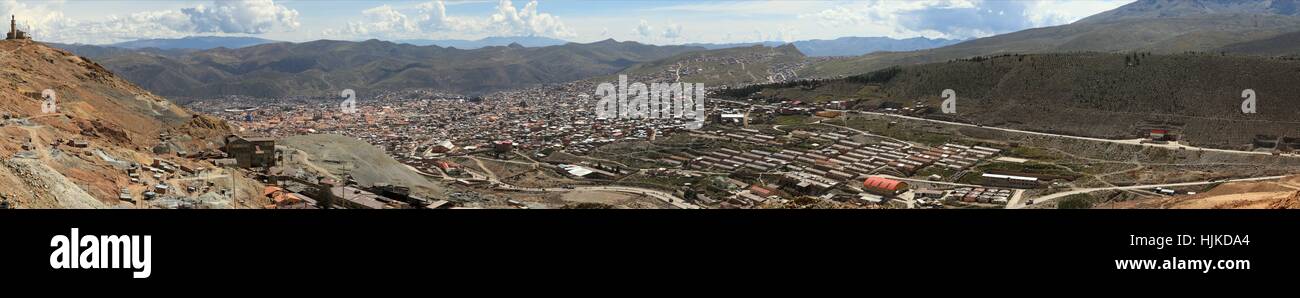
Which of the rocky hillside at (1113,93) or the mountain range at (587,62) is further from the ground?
the mountain range at (587,62)

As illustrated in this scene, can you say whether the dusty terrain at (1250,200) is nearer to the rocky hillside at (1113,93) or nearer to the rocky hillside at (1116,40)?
the rocky hillside at (1113,93)

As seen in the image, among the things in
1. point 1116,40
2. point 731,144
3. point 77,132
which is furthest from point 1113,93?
point 1116,40

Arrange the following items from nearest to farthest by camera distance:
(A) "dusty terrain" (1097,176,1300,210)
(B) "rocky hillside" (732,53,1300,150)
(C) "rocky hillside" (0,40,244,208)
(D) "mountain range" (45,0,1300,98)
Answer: (A) "dusty terrain" (1097,176,1300,210) < (C) "rocky hillside" (0,40,244,208) < (B) "rocky hillside" (732,53,1300,150) < (D) "mountain range" (45,0,1300,98)

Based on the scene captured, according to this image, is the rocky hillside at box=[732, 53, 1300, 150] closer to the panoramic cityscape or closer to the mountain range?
the panoramic cityscape

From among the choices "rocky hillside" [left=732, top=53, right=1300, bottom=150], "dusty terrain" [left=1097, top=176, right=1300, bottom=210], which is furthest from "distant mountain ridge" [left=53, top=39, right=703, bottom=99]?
"dusty terrain" [left=1097, top=176, right=1300, bottom=210]

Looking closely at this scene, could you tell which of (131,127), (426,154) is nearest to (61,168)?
(131,127)

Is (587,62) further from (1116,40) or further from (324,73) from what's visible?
(1116,40)

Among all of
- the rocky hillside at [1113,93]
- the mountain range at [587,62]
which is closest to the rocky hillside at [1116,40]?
the mountain range at [587,62]

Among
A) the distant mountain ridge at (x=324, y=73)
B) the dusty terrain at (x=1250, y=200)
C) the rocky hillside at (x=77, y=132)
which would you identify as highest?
the distant mountain ridge at (x=324, y=73)
